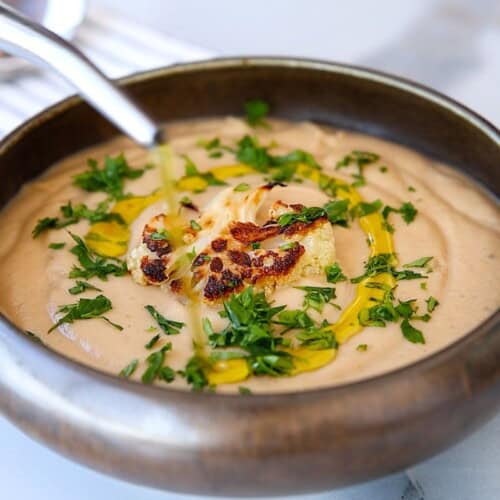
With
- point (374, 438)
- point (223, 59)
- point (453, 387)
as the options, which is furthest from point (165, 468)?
point (223, 59)

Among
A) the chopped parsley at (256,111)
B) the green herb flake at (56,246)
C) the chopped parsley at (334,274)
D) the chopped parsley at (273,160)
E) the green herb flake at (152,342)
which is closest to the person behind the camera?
the green herb flake at (152,342)

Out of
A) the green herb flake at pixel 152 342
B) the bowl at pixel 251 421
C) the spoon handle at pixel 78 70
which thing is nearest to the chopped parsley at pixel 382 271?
the bowl at pixel 251 421

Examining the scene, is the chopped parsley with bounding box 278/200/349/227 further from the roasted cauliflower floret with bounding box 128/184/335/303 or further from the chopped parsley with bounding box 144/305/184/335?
the chopped parsley with bounding box 144/305/184/335

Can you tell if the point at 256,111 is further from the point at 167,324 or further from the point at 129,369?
the point at 129,369

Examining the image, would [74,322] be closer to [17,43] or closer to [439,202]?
[17,43]

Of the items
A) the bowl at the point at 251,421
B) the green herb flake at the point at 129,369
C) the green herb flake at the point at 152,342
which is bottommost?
the bowl at the point at 251,421

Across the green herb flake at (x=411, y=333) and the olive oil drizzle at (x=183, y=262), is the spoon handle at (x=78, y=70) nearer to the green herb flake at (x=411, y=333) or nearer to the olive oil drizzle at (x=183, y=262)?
the olive oil drizzle at (x=183, y=262)

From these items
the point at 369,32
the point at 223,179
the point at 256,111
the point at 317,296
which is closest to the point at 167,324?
the point at 317,296
